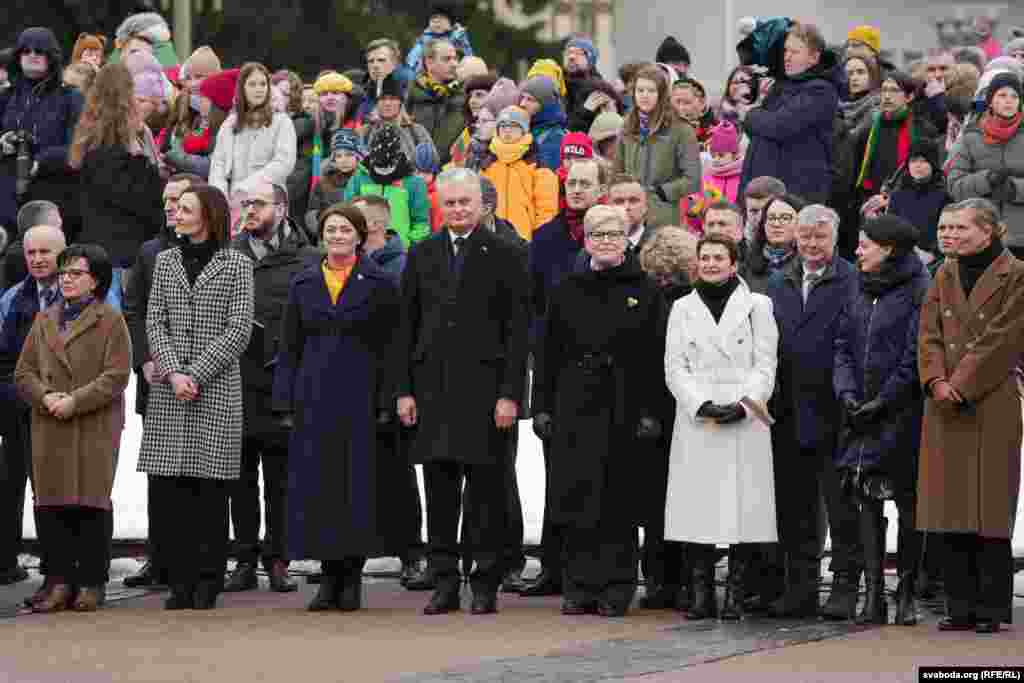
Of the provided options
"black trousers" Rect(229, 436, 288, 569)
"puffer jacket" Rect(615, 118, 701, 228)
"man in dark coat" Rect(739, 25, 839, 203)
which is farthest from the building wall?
"black trousers" Rect(229, 436, 288, 569)

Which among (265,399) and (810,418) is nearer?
(810,418)

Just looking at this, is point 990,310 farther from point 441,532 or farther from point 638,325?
point 441,532

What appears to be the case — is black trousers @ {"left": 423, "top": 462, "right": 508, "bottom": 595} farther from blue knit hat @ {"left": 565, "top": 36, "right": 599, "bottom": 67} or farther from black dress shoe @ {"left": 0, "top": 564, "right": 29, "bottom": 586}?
blue knit hat @ {"left": 565, "top": 36, "right": 599, "bottom": 67}

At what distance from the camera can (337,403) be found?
14.0 meters

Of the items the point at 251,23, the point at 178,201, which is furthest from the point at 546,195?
the point at 251,23

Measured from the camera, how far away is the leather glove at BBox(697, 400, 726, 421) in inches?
532

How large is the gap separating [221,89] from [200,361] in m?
6.71

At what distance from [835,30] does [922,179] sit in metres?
22.9

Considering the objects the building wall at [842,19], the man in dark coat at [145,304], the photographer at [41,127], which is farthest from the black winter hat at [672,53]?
the building wall at [842,19]

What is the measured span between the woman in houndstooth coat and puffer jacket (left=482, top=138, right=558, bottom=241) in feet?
13.2

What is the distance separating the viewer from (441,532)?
13.8 metres

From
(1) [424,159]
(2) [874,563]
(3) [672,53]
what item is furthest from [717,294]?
(3) [672,53]

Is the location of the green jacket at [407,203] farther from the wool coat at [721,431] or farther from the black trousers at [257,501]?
the wool coat at [721,431]

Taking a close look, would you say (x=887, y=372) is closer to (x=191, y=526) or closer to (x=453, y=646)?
(x=453, y=646)
